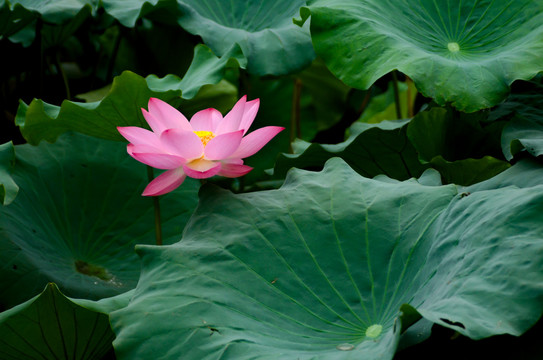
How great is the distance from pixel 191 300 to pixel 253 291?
0.32ft

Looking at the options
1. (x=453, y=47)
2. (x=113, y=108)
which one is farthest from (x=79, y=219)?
(x=453, y=47)

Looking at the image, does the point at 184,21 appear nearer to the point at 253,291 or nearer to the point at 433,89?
the point at 433,89

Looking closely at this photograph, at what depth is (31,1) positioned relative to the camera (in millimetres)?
1712

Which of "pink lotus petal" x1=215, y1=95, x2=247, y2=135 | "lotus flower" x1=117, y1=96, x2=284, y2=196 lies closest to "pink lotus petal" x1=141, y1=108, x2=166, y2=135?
"lotus flower" x1=117, y1=96, x2=284, y2=196

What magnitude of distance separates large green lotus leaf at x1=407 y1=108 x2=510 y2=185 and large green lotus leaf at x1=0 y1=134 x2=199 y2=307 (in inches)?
22.5

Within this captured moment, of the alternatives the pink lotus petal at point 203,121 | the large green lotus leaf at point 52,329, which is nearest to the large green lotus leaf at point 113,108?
the pink lotus petal at point 203,121

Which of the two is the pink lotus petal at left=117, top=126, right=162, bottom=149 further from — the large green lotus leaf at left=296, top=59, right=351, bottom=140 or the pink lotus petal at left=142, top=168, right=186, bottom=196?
the large green lotus leaf at left=296, top=59, right=351, bottom=140

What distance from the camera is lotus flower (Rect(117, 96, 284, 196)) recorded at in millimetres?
1002

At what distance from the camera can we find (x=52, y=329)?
3.22ft

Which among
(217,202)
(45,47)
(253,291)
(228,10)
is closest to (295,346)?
(253,291)

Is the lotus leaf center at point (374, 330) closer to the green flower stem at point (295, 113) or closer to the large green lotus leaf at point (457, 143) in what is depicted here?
the large green lotus leaf at point (457, 143)

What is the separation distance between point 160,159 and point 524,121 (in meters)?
0.76

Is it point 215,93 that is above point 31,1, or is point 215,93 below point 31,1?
below

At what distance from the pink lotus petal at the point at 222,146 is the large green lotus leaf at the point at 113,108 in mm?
221
